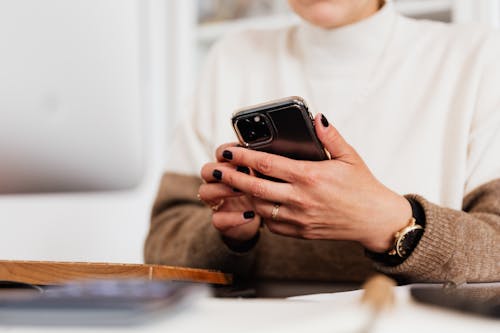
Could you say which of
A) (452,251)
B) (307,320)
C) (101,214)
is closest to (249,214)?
(452,251)

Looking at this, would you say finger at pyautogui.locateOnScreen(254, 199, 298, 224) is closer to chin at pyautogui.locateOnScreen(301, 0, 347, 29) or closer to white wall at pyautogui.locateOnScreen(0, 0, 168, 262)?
white wall at pyautogui.locateOnScreen(0, 0, 168, 262)

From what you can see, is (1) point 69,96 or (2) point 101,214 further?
(2) point 101,214

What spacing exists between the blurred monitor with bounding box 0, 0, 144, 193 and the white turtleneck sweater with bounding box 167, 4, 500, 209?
0.44 metres

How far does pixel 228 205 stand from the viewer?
0.82 metres

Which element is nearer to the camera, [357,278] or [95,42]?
[95,42]

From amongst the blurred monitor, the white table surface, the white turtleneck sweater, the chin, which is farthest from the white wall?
the white table surface

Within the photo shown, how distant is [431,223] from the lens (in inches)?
27.7

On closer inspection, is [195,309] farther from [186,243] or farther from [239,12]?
[239,12]

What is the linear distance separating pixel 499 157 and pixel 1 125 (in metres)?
0.67

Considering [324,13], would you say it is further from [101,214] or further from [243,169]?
[101,214]

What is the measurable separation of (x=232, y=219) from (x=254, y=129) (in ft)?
→ 0.50

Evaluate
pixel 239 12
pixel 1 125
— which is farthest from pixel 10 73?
pixel 239 12

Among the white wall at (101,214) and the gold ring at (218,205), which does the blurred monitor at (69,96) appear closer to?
the white wall at (101,214)

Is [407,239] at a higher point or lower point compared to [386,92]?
lower
